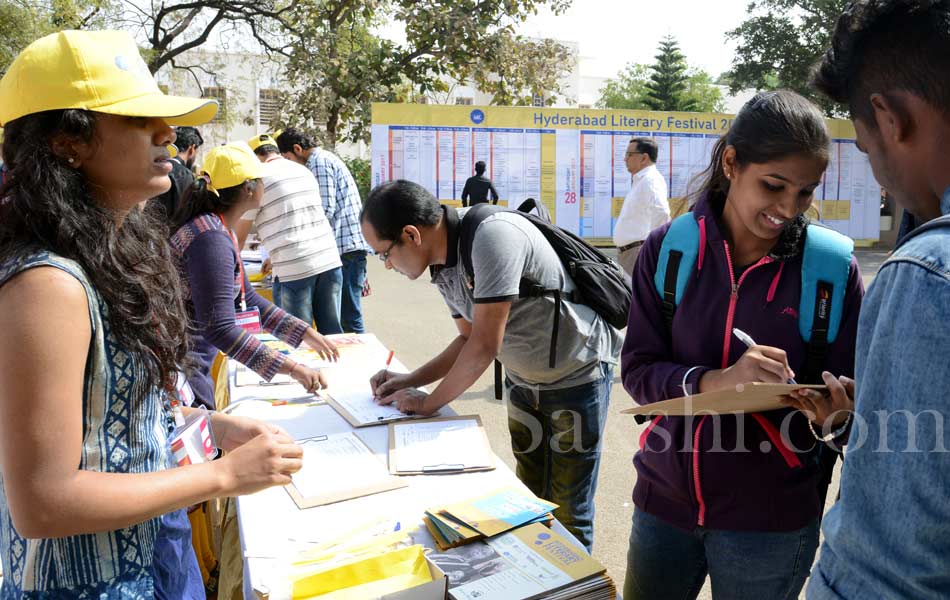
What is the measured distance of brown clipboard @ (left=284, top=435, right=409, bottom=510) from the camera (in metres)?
1.70

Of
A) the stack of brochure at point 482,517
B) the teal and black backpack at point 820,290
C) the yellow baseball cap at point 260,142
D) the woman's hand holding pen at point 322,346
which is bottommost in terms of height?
the stack of brochure at point 482,517

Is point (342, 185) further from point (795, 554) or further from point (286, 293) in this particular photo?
point (795, 554)

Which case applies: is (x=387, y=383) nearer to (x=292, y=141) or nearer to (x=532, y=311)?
(x=532, y=311)

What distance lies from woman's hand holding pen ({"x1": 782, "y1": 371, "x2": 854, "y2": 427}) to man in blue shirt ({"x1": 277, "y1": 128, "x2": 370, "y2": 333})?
4.29m

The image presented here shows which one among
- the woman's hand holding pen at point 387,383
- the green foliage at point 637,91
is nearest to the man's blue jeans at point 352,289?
the woman's hand holding pen at point 387,383

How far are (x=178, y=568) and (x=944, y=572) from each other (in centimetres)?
114

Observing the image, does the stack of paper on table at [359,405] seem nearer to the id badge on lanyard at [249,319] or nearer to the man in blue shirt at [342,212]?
the id badge on lanyard at [249,319]

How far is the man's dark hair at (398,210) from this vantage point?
7.32 feet

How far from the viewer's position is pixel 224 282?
2.39 m

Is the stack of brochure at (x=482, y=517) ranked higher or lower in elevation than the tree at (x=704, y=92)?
lower

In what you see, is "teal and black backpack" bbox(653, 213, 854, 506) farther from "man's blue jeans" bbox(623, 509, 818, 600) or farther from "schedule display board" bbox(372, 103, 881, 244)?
"schedule display board" bbox(372, 103, 881, 244)

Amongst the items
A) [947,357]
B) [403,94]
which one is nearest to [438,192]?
[403,94]

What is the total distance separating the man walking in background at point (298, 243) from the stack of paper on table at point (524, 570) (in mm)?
3330

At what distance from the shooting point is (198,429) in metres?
1.37
